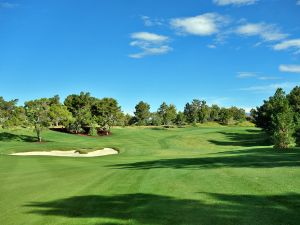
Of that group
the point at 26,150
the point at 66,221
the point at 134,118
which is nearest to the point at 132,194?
the point at 66,221

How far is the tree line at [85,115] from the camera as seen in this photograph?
68250 mm

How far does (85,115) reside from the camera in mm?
89125

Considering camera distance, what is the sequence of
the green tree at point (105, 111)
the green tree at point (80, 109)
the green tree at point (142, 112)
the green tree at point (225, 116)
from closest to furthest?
the green tree at point (80, 109), the green tree at point (105, 111), the green tree at point (142, 112), the green tree at point (225, 116)

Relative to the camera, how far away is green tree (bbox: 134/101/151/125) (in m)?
164

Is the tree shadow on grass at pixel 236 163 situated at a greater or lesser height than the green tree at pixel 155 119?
lesser

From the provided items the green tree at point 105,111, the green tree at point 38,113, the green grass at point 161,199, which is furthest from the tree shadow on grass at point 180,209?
the green tree at point 105,111

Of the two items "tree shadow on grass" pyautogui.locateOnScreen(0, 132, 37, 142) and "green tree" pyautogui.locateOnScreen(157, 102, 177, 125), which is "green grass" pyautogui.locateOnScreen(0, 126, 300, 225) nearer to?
"tree shadow on grass" pyautogui.locateOnScreen(0, 132, 37, 142)


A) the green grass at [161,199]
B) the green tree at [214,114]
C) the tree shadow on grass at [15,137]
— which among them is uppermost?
the green tree at [214,114]

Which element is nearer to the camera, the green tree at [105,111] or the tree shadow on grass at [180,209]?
the tree shadow on grass at [180,209]

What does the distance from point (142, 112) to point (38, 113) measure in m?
98.6

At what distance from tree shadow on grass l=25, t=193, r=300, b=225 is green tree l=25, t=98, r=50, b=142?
57062 mm

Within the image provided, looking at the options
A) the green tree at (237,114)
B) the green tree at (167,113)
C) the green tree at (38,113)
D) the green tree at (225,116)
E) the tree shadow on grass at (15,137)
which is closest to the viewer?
the green tree at (38,113)

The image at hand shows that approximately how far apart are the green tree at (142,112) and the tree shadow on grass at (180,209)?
151 metres

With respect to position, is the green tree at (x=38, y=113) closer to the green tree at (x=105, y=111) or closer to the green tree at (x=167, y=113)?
the green tree at (x=105, y=111)
